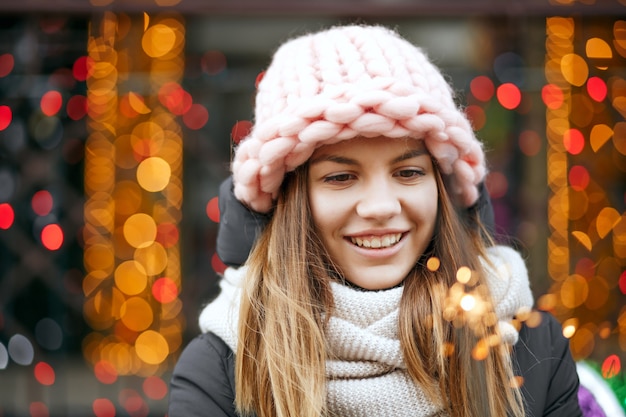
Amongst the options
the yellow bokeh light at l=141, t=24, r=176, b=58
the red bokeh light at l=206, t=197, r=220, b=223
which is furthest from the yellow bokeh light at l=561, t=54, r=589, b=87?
the yellow bokeh light at l=141, t=24, r=176, b=58

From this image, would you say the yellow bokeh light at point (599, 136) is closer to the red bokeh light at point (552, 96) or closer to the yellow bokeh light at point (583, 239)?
the red bokeh light at point (552, 96)

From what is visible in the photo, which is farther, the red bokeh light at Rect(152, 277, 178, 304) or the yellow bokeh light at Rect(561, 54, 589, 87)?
the red bokeh light at Rect(152, 277, 178, 304)

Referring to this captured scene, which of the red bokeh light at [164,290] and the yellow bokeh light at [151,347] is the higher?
the red bokeh light at [164,290]

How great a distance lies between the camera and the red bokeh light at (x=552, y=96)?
379 cm

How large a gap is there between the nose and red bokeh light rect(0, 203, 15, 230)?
2.79 metres

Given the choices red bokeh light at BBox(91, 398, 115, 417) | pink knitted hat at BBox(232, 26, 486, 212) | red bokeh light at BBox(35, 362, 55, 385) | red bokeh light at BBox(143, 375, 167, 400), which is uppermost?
pink knitted hat at BBox(232, 26, 486, 212)

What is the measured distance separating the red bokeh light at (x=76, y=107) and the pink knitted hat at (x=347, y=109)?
232 cm

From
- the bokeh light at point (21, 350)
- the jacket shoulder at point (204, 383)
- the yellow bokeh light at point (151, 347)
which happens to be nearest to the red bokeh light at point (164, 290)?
the yellow bokeh light at point (151, 347)

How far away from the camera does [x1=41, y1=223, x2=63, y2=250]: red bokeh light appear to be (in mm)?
3975

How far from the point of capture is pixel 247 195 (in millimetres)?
1807

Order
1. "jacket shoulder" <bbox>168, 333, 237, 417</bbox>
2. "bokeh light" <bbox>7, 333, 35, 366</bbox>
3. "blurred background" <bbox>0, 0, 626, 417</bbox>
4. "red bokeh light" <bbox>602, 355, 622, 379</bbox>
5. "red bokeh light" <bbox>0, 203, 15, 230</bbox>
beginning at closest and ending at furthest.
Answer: "jacket shoulder" <bbox>168, 333, 237, 417</bbox> < "red bokeh light" <bbox>602, 355, 622, 379</bbox> < "blurred background" <bbox>0, 0, 626, 417</bbox> < "bokeh light" <bbox>7, 333, 35, 366</bbox> < "red bokeh light" <bbox>0, 203, 15, 230</bbox>

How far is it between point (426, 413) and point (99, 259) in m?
2.98

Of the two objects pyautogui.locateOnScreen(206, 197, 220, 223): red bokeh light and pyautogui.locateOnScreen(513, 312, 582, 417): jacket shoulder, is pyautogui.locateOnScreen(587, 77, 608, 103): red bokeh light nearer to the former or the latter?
pyautogui.locateOnScreen(206, 197, 220, 223): red bokeh light

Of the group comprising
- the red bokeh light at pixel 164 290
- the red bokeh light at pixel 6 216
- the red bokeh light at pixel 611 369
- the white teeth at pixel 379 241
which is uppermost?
the white teeth at pixel 379 241
